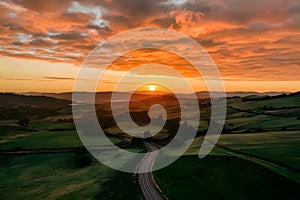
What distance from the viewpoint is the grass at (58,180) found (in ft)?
234

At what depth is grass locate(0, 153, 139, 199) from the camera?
71.4m

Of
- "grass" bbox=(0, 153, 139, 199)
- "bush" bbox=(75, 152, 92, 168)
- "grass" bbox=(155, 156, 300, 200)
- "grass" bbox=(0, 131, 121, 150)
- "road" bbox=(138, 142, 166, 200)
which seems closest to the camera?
"grass" bbox=(155, 156, 300, 200)

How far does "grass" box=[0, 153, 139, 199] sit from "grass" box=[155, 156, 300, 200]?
1090 cm

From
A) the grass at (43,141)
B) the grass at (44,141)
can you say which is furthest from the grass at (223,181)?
the grass at (43,141)

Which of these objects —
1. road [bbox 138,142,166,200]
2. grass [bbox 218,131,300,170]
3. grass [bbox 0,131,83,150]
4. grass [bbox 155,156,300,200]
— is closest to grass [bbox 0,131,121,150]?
grass [bbox 0,131,83,150]

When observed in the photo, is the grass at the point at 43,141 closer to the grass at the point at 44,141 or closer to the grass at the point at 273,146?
the grass at the point at 44,141

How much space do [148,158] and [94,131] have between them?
288ft

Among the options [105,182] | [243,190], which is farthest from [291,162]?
[105,182]

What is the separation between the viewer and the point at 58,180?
87.2 metres

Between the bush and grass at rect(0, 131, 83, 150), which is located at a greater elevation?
grass at rect(0, 131, 83, 150)

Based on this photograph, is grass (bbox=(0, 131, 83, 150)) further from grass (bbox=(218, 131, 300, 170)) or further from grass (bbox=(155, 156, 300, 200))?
grass (bbox=(218, 131, 300, 170))

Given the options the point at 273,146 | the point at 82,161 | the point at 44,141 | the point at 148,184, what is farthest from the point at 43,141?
the point at 273,146

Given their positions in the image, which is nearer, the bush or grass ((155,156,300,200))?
grass ((155,156,300,200))

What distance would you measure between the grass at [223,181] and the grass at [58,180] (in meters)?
10.9
